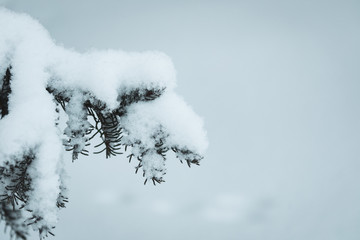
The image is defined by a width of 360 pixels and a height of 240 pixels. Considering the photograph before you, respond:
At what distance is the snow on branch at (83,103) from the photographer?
111 cm

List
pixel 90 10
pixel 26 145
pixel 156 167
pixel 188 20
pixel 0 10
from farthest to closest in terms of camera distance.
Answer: pixel 188 20 < pixel 90 10 < pixel 0 10 < pixel 156 167 < pixel 26 145

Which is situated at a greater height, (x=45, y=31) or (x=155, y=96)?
(x=45, y=31)

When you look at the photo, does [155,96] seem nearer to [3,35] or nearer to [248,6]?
[3,35]

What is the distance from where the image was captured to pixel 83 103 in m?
1.26

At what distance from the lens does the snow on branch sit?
1.11 m

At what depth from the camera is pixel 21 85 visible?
1.16m

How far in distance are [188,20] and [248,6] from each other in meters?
35.7

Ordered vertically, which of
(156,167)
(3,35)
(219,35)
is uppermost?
(219,35)

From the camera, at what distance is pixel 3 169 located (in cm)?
103

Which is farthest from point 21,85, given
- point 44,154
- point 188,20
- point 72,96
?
point 188,20

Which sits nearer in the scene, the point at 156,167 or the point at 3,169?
the point at 3,169

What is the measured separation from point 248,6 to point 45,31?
180074mm

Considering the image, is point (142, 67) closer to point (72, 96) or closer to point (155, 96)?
point (155, 96)

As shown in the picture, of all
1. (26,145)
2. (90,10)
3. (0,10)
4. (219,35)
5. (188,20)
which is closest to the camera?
(26,145)
